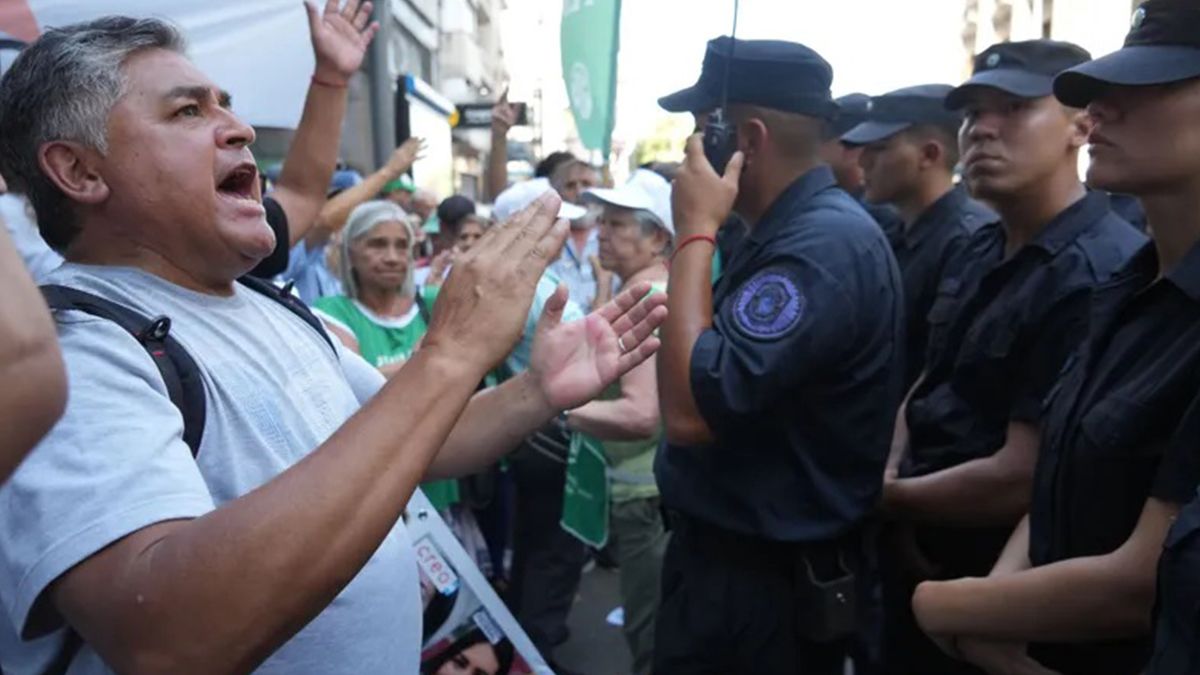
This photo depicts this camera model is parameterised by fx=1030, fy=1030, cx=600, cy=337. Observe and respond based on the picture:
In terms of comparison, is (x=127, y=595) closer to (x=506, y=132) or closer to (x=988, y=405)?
(x=988, y=405)

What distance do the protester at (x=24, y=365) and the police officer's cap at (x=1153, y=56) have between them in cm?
167

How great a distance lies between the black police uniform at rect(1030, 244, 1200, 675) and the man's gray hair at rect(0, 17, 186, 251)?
1.60m

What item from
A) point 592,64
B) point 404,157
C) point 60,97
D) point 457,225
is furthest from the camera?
point 457,225

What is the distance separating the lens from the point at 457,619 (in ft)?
7.97

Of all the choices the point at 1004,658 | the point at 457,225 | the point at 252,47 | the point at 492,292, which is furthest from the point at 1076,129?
the point at 457,225

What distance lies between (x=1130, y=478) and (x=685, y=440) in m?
0.93

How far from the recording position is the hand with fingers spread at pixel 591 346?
1840 mm

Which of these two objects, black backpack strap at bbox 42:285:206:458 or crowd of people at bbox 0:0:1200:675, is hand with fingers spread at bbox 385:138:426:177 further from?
black backpack strap at bbox 42:285:206:458

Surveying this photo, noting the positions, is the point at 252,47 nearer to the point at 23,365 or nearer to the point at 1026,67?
the point at 1026,67

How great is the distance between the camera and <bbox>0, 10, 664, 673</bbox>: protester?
1065mm

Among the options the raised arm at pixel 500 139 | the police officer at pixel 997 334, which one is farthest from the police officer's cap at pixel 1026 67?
the raised arm at pixel 500 139

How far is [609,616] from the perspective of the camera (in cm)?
508

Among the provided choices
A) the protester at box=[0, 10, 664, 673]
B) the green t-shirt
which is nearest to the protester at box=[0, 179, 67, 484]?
the protester at box=[0, 10, 664, 673]

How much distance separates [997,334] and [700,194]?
80cm
